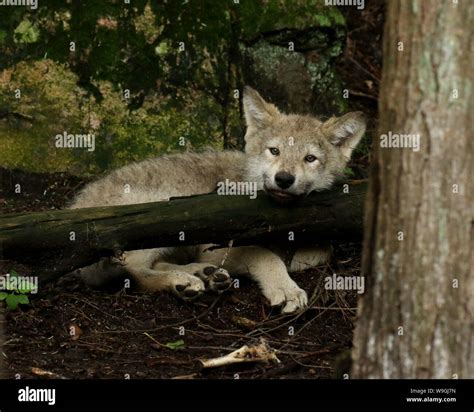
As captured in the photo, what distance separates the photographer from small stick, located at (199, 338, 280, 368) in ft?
16.8

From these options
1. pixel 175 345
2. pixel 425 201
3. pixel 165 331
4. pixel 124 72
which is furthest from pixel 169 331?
pixel 124 72

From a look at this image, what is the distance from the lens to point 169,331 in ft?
19.5

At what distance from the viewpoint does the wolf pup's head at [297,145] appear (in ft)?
22.0

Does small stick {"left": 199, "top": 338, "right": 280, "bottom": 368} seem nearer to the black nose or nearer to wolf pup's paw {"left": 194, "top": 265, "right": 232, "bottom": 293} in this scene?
wolf pup's paw {"left": 194, "top": 265, "right": 232, "bottom": 293}

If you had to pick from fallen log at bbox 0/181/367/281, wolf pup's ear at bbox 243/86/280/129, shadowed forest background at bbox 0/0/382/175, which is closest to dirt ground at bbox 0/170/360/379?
fallen log at bbox 0/181/367/281

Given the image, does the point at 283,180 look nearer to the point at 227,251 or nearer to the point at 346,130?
the point at 227,251

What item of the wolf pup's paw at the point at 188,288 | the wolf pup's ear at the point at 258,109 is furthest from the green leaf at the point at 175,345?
the wolf pup's ear at the point at 258,109

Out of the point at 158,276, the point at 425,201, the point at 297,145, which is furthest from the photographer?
the point at 297,145

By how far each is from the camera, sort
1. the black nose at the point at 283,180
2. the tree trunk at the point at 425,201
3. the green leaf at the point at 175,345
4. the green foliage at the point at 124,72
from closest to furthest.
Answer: the tree trunk at the point at 425,201 < the green leaf at the point at 175,345 < the black nose at the point at 283,180 < the green foliage at the point at 124,72

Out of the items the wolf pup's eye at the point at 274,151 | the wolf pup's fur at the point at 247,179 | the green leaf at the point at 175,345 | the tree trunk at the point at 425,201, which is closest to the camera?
the tree trunk at the point at 425,201

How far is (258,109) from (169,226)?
1788 mm

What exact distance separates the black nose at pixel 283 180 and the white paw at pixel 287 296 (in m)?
0.82

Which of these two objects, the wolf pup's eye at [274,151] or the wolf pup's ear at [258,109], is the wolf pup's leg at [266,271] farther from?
the wolf pup's ear at [258,109]

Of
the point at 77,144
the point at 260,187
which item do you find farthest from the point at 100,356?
the point at 77,144
